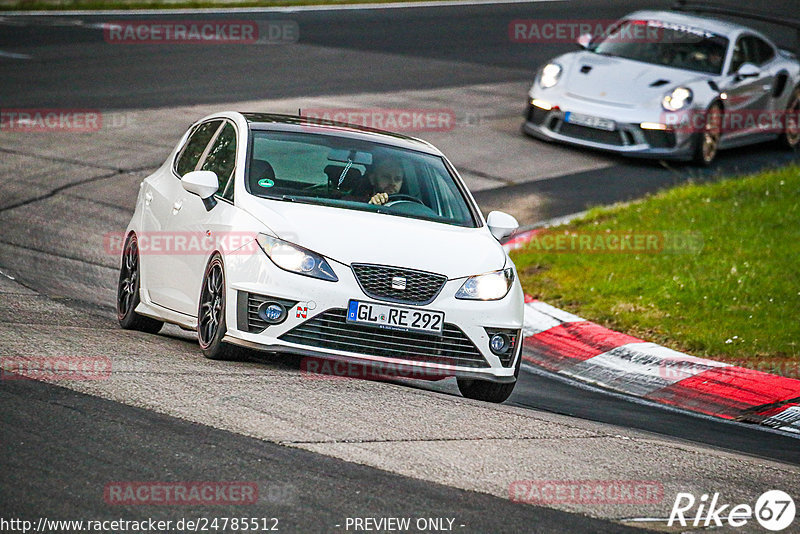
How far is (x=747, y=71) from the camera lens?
56.0 ft

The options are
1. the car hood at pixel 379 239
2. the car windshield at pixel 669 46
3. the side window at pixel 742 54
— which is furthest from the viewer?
the side window at pixel 742 54

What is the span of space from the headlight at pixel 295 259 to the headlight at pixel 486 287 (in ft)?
2.54

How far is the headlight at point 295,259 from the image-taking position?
714 cm

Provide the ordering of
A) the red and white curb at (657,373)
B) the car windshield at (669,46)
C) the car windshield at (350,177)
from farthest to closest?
the car windshield at (669,46) → the red and white curb at (657,373) → the car windshield at (350,177)

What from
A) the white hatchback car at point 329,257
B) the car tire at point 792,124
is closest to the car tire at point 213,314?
the white hatchback car at point 329,257

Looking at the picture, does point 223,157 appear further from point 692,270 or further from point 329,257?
point 692,270

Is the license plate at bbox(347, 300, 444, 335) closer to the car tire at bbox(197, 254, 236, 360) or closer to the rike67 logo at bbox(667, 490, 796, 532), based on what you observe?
the car tire at bbox(197, 254, 236, 360)

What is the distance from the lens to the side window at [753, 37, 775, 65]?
59.6ft

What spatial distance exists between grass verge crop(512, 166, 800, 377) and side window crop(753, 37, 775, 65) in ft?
14.1

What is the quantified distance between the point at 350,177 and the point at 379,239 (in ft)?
3.05

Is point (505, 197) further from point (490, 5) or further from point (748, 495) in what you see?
point (490, 5)

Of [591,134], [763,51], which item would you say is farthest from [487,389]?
[763,51]

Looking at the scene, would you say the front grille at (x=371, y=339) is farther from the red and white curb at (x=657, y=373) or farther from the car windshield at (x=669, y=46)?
→ the car windshield at (x=669, y=46)

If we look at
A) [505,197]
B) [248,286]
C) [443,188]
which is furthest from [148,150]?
[248,286]
